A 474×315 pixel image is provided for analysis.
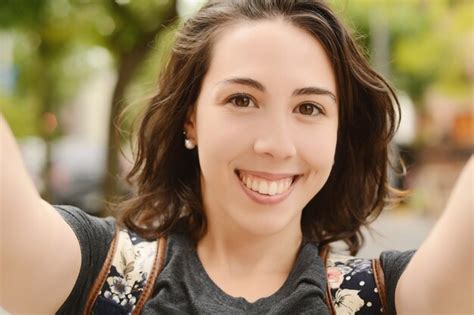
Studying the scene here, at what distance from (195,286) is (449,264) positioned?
2.09 feet

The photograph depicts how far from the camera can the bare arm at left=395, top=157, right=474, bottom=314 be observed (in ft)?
4.78

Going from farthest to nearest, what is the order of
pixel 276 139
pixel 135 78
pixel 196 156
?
pixel 135 78 → pixel 196 156 → pixel 276 139

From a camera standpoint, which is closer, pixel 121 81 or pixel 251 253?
pixel 251 253

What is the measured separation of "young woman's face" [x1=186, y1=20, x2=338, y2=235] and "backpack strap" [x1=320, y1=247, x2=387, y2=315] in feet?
0.64

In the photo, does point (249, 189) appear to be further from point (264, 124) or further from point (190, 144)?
point (190, 144)

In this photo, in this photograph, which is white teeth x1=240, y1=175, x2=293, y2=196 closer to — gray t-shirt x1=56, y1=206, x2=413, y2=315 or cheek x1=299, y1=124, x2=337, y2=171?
cheek x1=299, y1=124, x2=337, y2=171

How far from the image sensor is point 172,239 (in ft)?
6.47

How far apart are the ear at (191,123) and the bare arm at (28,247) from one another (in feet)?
1.53

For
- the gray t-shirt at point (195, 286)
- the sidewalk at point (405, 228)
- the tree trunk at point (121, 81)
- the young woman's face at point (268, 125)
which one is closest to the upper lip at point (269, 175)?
the young woman's face at point (268, 125)

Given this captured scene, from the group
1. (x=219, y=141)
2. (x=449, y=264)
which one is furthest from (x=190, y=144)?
(x=449, y=264)

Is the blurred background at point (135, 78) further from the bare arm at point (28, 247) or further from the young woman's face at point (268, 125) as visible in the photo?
the bare arm at point (28, 247)

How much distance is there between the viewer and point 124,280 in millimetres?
1817

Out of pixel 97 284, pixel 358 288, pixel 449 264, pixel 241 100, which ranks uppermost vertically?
pixel 241 100

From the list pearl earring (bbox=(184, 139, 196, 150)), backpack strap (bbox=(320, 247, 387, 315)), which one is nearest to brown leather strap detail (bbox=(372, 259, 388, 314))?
backpack strap (bbox=(320, 247, 387, 315))
